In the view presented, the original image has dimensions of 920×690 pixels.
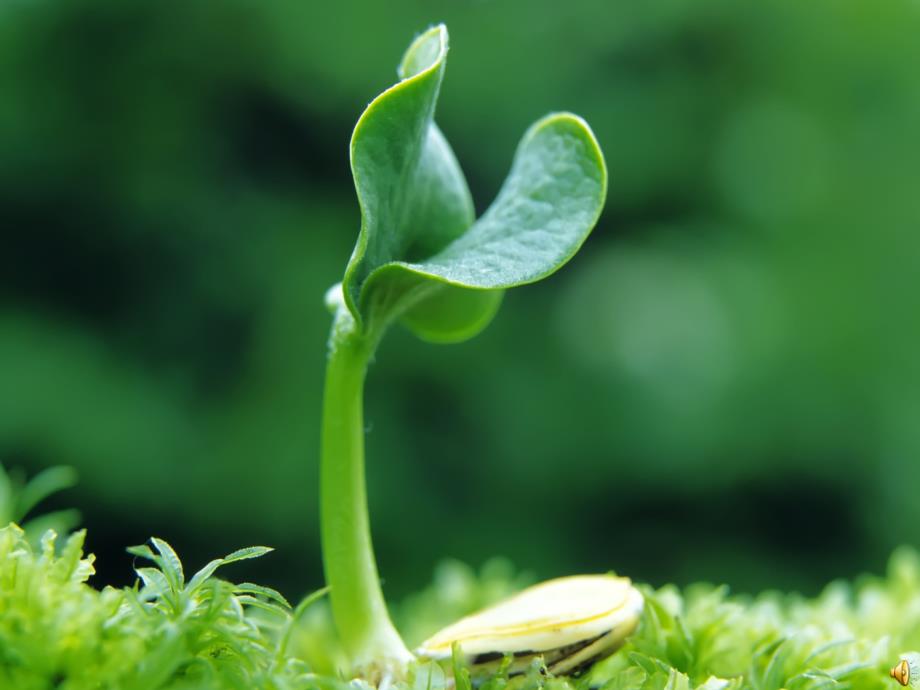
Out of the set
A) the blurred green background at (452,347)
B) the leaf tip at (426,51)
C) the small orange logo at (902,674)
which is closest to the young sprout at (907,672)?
the small orange logo at (902,674)

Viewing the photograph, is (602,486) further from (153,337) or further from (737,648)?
(737,648)

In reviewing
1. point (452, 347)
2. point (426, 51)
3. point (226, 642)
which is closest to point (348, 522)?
point (226, 642)

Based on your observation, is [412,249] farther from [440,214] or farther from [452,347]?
[452,347]

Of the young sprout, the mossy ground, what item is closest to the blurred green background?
the mossy ground

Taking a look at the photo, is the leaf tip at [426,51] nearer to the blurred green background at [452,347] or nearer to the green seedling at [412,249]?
the green seedling at [412,249]

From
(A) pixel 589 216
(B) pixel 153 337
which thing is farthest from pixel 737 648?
(B) pixel 153 337
